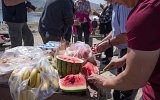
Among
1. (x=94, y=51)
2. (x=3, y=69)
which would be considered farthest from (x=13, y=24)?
(x=3, y=69)

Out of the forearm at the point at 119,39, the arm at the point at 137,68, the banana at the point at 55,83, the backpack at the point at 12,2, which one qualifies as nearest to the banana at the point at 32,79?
the banana at the point at 55,83

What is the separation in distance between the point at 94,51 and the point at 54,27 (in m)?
2.01

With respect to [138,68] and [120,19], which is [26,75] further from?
[120,19]

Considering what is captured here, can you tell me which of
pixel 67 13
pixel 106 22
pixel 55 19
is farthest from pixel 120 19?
pixel 106 22

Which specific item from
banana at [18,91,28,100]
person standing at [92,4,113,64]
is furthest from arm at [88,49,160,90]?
person standing at [92,4,113,64]

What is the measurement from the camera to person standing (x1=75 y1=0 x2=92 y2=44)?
12.5 meters

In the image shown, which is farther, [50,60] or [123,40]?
[123,40]

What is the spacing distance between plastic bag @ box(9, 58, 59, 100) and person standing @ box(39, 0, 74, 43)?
2.89 metres

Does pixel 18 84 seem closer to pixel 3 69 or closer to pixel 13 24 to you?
pixel 3 69

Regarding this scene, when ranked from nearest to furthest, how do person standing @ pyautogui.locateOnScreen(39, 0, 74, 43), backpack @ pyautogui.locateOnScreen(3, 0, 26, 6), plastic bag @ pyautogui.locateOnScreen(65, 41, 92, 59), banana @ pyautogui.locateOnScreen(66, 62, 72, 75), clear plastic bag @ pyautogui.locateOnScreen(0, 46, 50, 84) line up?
clear plastic bag @ pyautogui.locateOnScreen(0, 46, 50, 84) < banana @ pyautogui.locateOnScreen(66, 62, 72, 75) < plastic bag @ pyautogui.locateOnScreen(65, 41, 92, 59) < person standing @ pyautogui.locateOnScreen(39, 0, 74, 43) < backpack @ pyautogui.locateOnScreen(3, 0, 26, 6)

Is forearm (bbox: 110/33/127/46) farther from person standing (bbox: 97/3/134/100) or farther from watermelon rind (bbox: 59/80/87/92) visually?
watermelon rind (bbox: 59/80/87/92)

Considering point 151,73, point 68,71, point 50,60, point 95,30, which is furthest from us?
point 95,30

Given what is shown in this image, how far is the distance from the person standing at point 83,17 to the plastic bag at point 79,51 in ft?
26.5

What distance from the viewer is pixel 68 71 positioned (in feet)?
12.0
